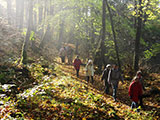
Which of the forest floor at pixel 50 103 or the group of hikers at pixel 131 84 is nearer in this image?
the forest floor at pixel 50 103

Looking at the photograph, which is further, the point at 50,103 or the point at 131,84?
the point at 131,84

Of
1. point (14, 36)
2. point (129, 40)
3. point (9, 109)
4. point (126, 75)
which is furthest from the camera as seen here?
point (129, 40)

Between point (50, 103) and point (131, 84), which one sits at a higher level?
point (131, 84)

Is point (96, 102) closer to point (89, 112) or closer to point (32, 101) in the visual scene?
point (89, 112)

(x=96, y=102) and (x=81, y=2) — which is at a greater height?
(x=81, y=2)

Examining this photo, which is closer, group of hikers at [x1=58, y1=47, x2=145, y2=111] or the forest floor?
the forest floor

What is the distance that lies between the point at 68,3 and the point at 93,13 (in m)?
2.94

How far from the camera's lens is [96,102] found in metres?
7.59

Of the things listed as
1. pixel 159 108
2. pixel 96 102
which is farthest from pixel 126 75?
pixel 96 102

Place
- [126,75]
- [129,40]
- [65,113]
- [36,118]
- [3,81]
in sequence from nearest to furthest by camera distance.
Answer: [36,118], [65,113], [3,81], [126,75], [129,40]

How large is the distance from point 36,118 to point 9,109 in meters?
1.00

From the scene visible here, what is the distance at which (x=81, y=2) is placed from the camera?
14.2 m

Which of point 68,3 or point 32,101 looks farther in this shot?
point 68,3

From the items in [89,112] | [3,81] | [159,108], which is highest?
[3,81]
